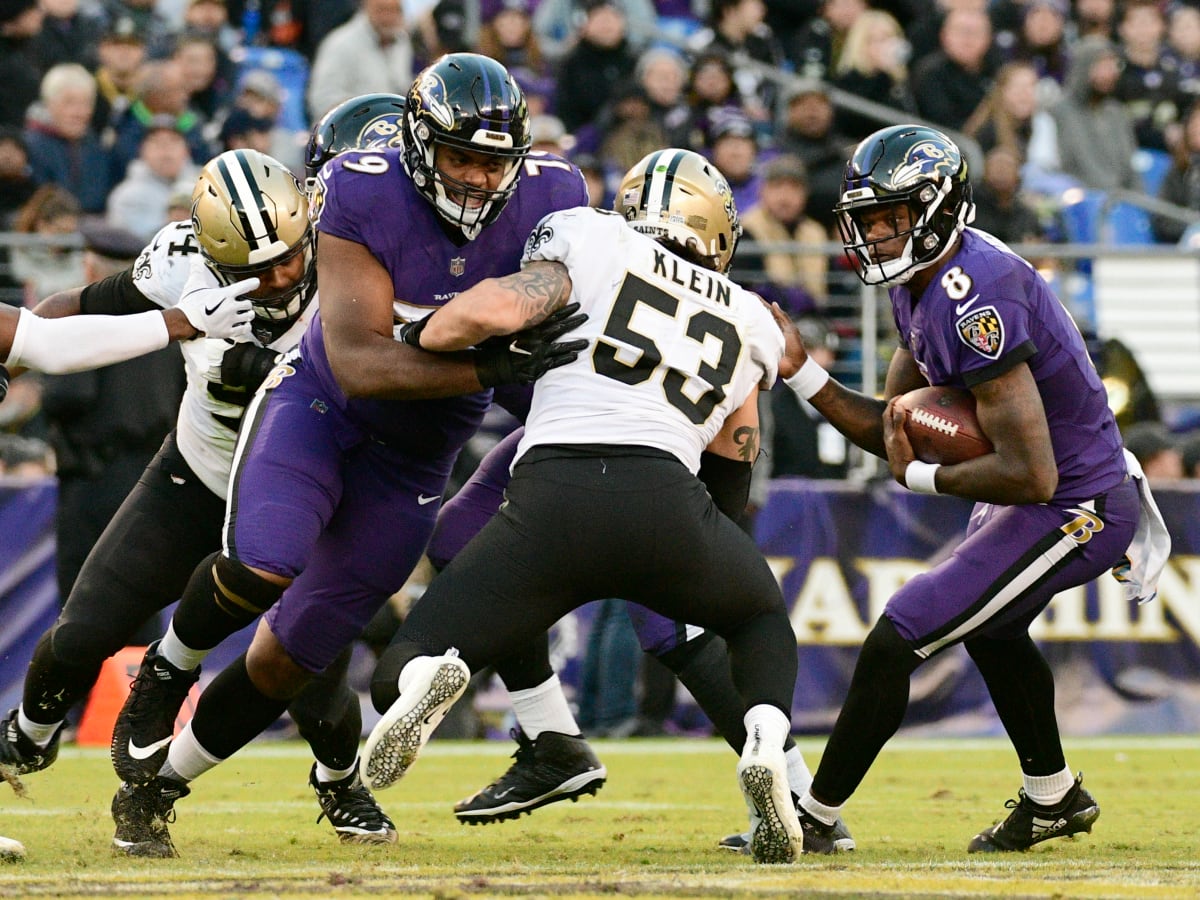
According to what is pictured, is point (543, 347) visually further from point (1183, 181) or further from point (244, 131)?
point (1183, 181)

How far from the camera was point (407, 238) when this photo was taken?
17.5 ft

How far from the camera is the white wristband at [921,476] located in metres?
5.63

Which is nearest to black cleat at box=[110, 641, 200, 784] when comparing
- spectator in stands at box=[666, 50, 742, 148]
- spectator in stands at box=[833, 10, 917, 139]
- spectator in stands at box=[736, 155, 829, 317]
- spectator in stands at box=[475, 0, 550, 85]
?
spectator in stands at box=[736, 155, 829, 317]

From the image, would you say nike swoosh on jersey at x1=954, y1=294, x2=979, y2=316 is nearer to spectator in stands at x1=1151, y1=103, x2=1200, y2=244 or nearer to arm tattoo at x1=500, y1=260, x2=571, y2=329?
arm tattoo at x1=500, y1=260, x2=571, y2=329

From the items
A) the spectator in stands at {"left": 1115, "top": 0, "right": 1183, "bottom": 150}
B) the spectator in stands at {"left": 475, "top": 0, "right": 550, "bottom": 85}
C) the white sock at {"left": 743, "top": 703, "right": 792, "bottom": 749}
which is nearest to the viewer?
the white sock at {"left": 743, "top": 703, "right": 792, "bottom": 749}

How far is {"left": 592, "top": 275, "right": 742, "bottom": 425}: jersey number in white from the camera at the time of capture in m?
4.93

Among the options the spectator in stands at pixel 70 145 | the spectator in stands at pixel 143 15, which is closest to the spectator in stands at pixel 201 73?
the spectator in stands at pixel 143 15

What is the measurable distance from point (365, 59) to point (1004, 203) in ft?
13.6

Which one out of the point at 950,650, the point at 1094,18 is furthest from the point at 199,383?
the point at 1094,18

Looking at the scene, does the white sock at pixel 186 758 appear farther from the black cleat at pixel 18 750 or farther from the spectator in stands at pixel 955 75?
the spectator in stands at pixel 955 75

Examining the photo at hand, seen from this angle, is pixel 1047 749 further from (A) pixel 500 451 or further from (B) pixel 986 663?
(A) pixel 500 451

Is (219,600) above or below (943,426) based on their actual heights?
below

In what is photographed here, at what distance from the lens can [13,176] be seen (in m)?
11.5

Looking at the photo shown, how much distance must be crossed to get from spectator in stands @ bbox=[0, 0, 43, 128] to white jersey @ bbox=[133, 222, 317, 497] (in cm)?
682
